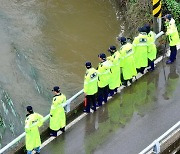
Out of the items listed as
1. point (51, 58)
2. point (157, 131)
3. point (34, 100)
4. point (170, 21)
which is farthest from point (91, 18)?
point (157, 131)

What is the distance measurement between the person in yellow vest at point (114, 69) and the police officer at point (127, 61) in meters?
0.24

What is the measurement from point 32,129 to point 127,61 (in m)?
3.07

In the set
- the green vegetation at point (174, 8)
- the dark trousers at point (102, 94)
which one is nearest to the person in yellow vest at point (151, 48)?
the dark trousers at point (102, 94)

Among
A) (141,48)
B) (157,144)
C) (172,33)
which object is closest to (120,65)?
(141,48)

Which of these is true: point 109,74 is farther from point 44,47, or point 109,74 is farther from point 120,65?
point 44,47

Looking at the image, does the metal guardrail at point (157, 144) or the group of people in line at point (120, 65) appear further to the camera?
the group of people in line at point (120, 65)

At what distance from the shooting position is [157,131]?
12203 millimetres

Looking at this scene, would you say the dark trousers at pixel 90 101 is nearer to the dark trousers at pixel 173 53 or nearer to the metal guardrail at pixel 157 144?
the metal guardrail at pixel 157 144

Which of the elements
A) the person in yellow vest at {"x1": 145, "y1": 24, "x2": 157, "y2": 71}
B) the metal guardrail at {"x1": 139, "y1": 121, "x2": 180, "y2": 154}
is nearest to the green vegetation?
the person in yellow vest at {"x1": 145, "y1": 24, "x2": 157, "y2": 71}

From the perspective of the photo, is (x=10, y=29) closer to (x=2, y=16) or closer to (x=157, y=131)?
(x=2, y=16)

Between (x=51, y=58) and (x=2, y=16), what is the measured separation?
10.8ft

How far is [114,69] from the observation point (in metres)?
12.7

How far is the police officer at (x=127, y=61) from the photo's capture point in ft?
42.5

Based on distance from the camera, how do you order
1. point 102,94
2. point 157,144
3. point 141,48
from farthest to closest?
point 141,48 < point 102,94 < point 157,144
